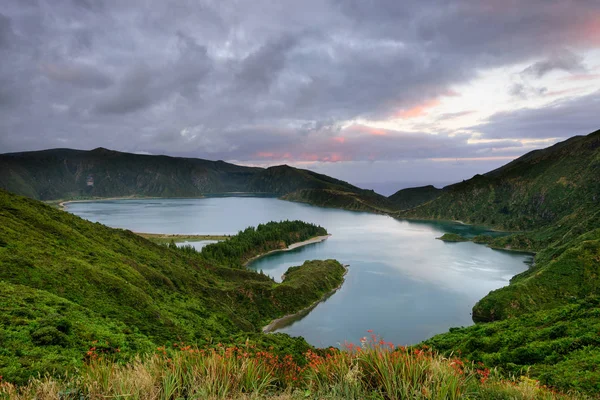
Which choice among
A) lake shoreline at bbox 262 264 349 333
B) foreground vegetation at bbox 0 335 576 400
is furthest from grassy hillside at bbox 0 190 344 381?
foreground vegetation at bbox 0 335 576 400

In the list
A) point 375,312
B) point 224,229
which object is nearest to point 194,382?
point 375,312

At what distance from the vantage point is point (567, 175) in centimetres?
16350

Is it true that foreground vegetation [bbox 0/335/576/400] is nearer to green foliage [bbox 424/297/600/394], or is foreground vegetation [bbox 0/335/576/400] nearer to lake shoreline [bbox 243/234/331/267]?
green foliage [bbox 424/297/600/394]

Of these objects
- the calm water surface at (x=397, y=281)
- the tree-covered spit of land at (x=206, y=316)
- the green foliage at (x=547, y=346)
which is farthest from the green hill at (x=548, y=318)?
the calm water surface at (x=397, y=281)

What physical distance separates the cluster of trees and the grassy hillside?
128 feet

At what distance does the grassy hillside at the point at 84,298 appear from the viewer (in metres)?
13.5

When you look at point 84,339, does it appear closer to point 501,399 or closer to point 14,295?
point 14,295

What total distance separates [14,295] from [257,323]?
37393 mm

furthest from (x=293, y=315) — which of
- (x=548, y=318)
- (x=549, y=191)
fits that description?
(x=549, y=191)

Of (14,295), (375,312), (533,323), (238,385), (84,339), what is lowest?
(375,312)

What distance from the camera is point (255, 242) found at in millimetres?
115688

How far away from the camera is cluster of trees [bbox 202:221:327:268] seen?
93463 mm

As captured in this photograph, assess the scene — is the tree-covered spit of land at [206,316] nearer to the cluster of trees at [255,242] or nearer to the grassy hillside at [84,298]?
the grassy hillside at [84,298]

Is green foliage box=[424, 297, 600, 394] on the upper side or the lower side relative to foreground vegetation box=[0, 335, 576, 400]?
lower
